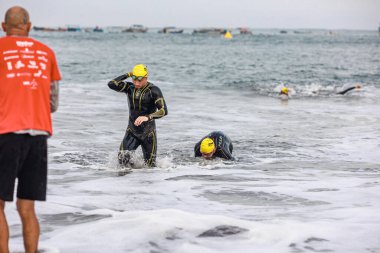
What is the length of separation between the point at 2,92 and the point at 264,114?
16810mm

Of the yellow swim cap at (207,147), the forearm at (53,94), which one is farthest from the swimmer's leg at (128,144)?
the forearm at (53,94)

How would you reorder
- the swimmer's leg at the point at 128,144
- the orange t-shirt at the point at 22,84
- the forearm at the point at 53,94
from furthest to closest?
the swimmer's leg at the point at 128,144 < the forearm at the point at 53,94 < the orange t-shirt at the point at 22,84

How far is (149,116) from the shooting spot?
10000mm

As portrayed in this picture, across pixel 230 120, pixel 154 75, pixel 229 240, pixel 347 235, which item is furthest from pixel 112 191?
pixel 154 75

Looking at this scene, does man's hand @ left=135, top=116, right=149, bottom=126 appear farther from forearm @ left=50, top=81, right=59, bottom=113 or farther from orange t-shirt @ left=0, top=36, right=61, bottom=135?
orange t-shirt @ left=0, top=36, right=61, bottom=135

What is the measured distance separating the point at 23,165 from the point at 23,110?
0.46m

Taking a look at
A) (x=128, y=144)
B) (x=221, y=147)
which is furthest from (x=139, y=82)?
(x=221, y=147)

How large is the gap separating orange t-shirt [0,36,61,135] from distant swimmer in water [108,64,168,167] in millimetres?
4913

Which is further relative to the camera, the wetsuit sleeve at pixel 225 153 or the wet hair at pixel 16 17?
the wetsuit sleeve at pixel 225 153

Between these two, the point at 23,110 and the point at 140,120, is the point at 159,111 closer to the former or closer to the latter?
the point at 140,120

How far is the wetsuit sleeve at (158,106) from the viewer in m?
10.0

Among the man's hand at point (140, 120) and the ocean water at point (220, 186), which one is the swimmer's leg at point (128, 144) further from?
the man's hand at point (140, 120)

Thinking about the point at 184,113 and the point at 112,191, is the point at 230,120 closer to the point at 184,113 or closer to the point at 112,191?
the point at 184,113

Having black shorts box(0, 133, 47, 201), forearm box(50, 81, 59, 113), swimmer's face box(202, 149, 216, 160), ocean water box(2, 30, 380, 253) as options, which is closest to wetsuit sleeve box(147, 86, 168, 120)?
ocean water box(2, 30, 380, 253)
